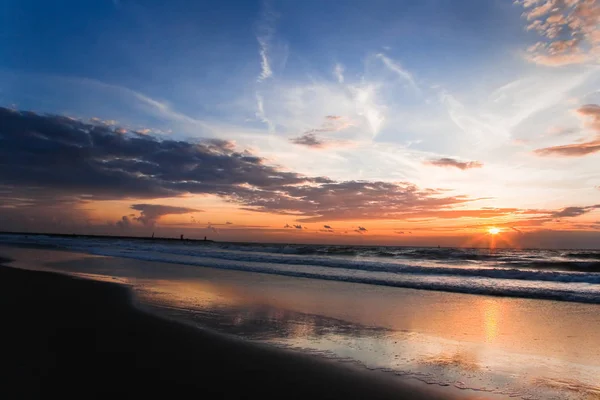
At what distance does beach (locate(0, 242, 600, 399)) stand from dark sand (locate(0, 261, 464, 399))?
3cm

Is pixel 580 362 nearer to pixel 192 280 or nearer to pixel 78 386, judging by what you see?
pixel 78 386

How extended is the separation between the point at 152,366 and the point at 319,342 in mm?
3146

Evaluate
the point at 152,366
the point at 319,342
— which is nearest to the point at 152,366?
the point at 152,366

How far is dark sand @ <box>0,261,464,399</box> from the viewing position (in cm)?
489

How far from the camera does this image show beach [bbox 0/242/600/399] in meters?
5.38

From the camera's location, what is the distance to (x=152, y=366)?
5.73 metres

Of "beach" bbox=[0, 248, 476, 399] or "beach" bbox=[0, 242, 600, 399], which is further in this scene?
"beach" bbox=[0, 242, 600, 399]

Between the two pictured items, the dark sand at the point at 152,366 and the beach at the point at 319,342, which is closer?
the dark sand at the point at 152,366

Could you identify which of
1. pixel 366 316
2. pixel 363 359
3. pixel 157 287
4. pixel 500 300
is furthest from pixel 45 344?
pixel 500 300

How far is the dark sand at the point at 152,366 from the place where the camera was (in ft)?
16.0

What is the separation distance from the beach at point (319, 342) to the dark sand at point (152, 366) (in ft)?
0.10

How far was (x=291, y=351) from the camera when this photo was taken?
690cm

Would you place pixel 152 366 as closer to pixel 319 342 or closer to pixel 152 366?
pixel 152 366

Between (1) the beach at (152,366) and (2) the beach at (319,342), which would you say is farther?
(2) the beach at (319,342)
